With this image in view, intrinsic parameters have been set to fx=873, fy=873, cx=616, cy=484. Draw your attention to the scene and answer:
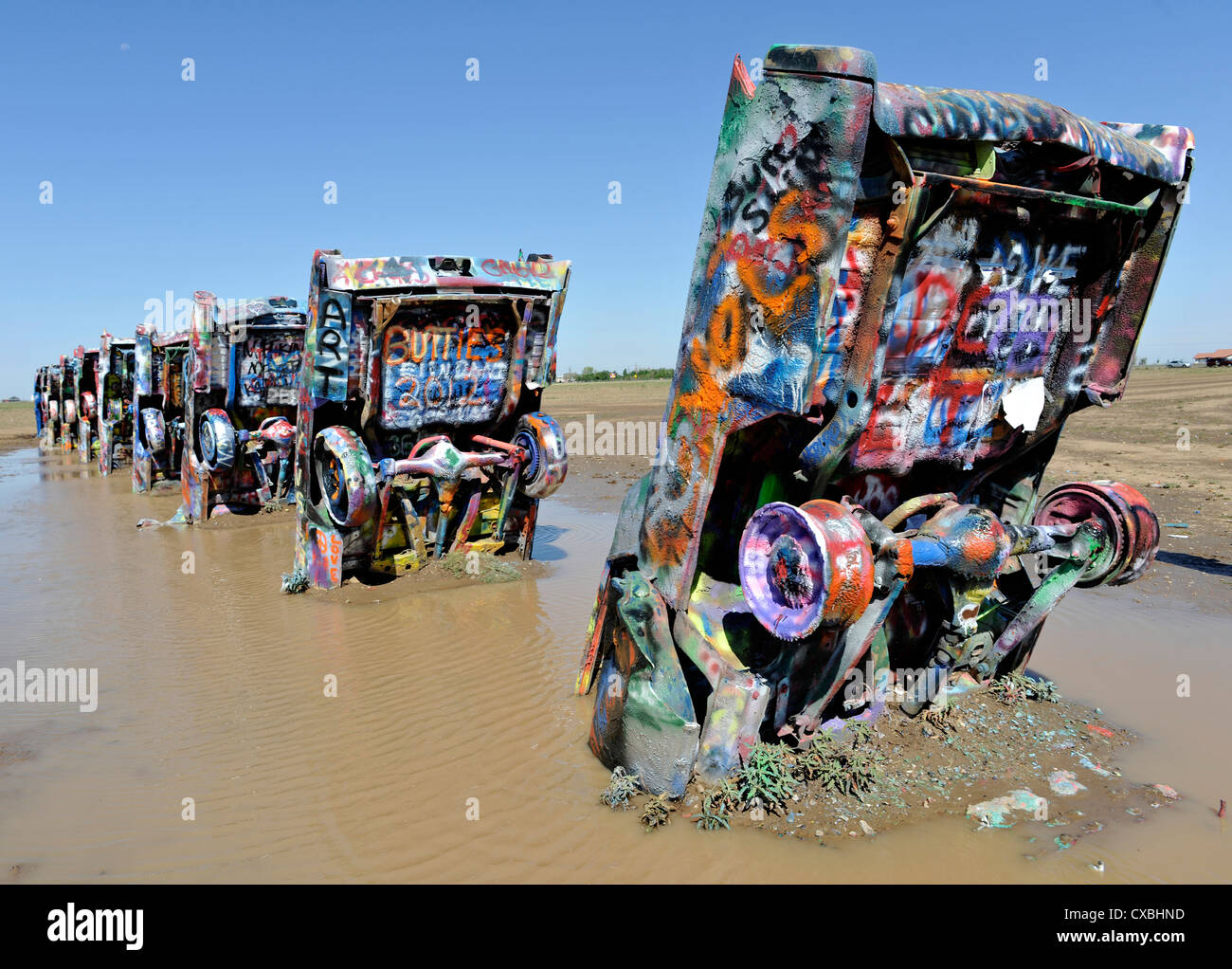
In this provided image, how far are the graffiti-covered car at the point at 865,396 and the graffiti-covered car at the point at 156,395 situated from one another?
11476 millimetres

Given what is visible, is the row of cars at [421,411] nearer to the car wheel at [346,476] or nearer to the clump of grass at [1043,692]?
the car wheel at [346,476]

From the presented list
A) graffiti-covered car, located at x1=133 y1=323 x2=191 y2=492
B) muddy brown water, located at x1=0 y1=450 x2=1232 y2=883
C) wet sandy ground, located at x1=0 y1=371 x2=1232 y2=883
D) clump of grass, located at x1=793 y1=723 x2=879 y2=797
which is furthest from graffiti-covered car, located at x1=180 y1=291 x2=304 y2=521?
clump of grass, located at x1=793 y1=723 x2=879 y2=797

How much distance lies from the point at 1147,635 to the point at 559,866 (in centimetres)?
511

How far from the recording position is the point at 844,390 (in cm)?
364

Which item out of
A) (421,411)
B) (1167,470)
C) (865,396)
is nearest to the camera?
(865,396)

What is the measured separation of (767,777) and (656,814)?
538 millimetres

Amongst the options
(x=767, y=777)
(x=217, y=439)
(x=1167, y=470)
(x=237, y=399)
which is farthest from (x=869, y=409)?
(x=1167, y=470)

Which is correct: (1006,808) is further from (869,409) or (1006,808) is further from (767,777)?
(869,409)

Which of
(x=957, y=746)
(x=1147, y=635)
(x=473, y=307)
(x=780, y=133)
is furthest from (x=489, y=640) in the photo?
(x=1147, y=635)

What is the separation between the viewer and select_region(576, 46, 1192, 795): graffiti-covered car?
3.44 metres

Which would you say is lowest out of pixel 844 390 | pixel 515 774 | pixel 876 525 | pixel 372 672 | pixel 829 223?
pixel 372 672

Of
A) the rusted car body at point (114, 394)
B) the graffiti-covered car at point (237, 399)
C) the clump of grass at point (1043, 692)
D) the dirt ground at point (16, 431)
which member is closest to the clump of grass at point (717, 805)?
the clump of grass at point (1043, 692)

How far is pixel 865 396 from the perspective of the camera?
354 centimetres
